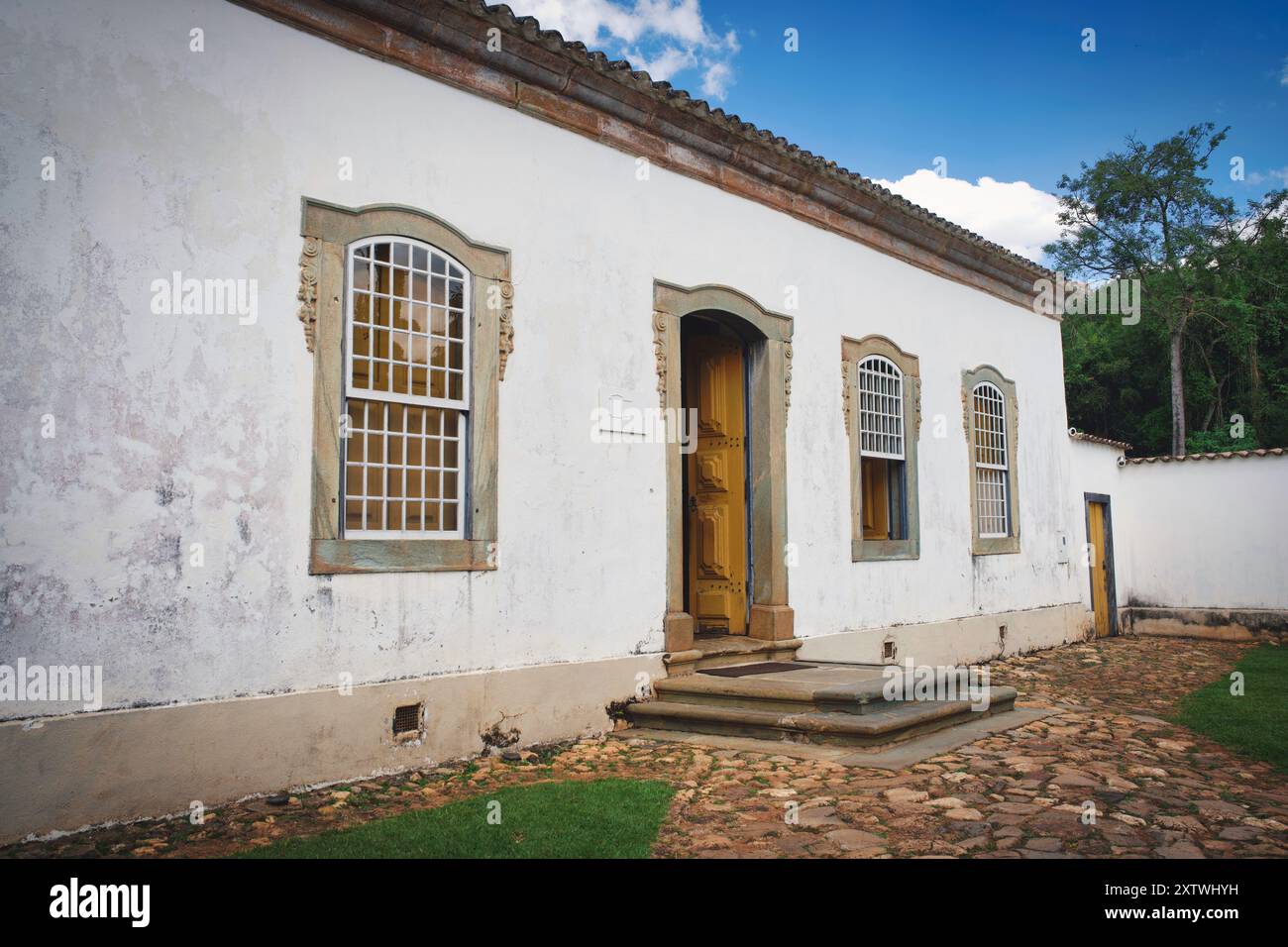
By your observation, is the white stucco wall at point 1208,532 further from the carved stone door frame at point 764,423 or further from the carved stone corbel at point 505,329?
the carved stone corbel at point 505,329

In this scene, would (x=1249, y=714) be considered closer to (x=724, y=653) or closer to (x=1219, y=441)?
(x=724, y=653)

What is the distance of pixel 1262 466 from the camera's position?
43.7 ft

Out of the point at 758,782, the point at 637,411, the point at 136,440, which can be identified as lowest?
the point at 758,782

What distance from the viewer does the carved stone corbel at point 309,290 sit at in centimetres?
536

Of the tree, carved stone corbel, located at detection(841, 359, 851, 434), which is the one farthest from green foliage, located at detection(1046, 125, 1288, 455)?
carved stone corbel, located at detection(841, 359, 851, 434)

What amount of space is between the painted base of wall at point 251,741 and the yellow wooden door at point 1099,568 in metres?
9.95

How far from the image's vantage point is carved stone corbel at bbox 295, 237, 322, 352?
5.36 m

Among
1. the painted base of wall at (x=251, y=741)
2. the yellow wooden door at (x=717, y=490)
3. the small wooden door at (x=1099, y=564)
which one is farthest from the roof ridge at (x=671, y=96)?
the small wooden door at (x=1099, y=564)

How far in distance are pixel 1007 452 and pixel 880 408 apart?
295 centimetres

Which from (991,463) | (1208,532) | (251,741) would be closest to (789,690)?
(251,741)

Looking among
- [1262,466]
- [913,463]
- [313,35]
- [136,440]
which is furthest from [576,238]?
Answer: [1262,466]

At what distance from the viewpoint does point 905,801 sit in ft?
15.4

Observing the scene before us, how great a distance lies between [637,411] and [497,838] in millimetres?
3708

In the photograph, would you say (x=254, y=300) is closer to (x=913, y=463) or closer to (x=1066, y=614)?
(x=913, y=463)
